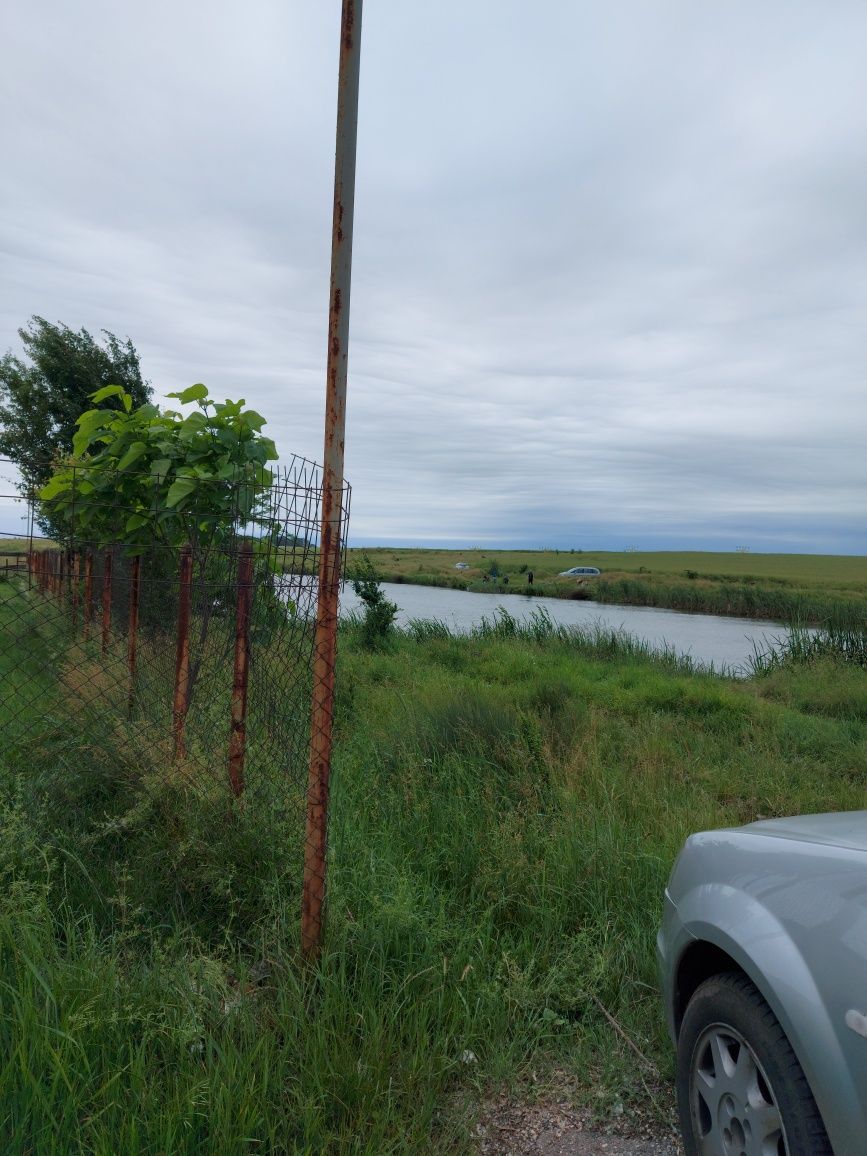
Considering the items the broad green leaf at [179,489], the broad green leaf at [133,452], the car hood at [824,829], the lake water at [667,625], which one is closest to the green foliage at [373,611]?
the lake water at [667,625]

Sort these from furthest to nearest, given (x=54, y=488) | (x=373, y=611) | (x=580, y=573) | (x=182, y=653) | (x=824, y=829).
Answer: (x=580, y=573) → (x=373, y=611) → (x=54, y=488) → (x=182, y=653) → (x=824, y=829)

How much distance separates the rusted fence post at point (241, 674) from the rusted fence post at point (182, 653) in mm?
268

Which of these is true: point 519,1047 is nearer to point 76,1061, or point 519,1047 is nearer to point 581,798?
point 76,1061

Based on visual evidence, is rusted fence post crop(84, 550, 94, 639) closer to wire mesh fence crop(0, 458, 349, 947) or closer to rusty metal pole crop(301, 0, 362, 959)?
wire mesh fence crop(0, 458, 349, 947)

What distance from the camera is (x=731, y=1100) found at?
192cm

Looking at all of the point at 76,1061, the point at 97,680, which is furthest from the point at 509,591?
the point at 76,1061

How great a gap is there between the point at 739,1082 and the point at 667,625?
26.9 m

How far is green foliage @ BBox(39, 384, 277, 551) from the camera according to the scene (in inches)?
174

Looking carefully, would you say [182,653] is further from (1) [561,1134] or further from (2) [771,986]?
(2) [771,986]

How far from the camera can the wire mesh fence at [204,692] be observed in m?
3.54

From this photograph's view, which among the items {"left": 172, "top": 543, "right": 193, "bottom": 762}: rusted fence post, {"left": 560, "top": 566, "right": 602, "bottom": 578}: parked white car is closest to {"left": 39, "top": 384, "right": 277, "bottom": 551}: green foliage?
{"left": 172, "top": 543, "right": 193, "bottom": 762}: rusted fence post

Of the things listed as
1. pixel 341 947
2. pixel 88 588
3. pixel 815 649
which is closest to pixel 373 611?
pixel 815 649

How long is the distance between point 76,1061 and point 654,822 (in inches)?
129

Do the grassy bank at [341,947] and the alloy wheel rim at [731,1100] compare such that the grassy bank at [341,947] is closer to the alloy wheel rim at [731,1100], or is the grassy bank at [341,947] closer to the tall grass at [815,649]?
the alloy wheel rim at [731,1100]
